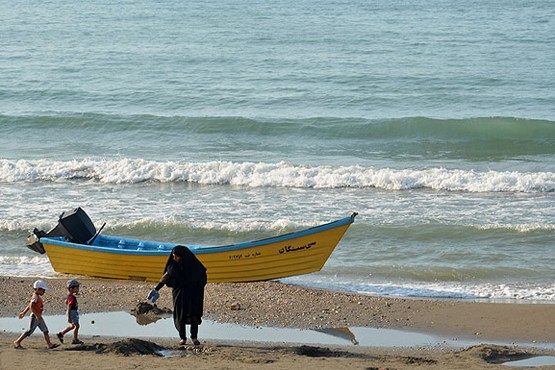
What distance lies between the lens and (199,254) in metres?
13.8

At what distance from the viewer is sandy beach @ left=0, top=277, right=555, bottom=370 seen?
31.8ft

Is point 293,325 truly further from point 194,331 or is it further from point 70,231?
point 70,231

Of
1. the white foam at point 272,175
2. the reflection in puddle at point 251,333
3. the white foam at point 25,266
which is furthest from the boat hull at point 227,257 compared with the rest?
the white foam at point 272,175

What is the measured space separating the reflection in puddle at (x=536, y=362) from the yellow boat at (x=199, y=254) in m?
3.45

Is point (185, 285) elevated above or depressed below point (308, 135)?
above

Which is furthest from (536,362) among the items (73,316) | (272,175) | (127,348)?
(272,175)

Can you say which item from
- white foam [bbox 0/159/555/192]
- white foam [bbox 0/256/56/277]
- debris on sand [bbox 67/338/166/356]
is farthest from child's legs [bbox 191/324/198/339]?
white foam [bbox 0/159/555/192]

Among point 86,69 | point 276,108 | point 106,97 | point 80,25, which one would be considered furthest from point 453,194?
point 80,25

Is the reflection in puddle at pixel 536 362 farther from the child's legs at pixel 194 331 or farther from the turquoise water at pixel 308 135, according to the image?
the child's legs at pixel 194 331

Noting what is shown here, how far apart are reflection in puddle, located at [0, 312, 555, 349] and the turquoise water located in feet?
6.87

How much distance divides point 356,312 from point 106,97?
69.9 feet

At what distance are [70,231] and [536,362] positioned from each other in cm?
729

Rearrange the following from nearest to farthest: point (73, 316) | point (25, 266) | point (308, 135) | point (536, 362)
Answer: point (536, 362), point (73, 316), point (25, 266), point (308, 135)

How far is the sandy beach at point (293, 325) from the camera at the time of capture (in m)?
9.70
